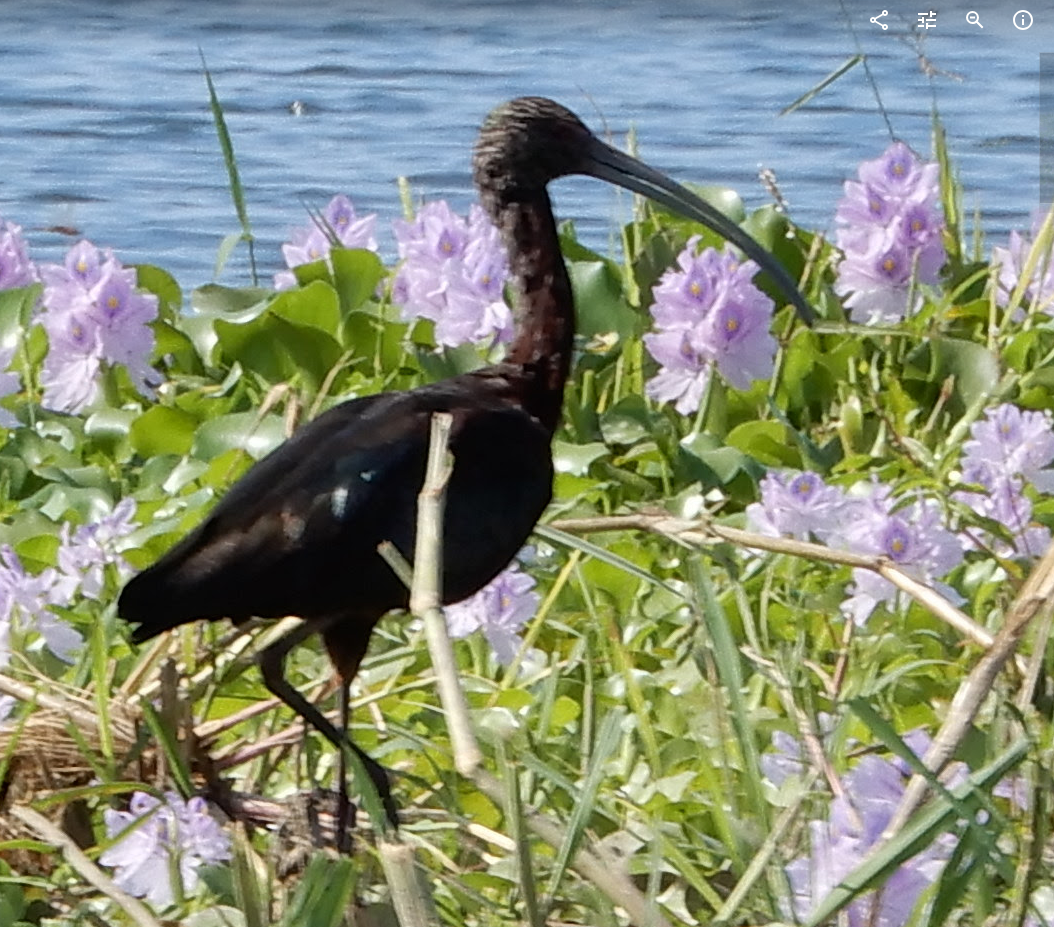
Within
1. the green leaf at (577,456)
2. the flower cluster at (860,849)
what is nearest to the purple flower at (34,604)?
the green leaf at (577,456)

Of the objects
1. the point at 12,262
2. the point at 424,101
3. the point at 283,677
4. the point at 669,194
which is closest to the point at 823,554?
the point at 283,677

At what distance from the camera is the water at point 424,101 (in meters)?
7.52

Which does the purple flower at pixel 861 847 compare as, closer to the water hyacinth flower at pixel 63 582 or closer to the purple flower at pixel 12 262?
the water hyacinth flower at pixel 63 582

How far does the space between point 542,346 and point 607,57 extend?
6.16 m

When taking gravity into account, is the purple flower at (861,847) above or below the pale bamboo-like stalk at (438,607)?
below

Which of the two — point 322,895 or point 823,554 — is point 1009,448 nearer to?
point 823,554

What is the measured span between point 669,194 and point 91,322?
0.97 m

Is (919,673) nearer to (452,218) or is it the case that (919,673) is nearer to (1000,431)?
(1000,431)

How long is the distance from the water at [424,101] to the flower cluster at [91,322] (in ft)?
6.96

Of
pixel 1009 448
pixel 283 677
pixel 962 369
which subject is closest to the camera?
pixel 283 677

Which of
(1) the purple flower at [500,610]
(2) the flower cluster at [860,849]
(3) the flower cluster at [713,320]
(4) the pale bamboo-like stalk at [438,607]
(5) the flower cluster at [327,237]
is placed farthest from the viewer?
(5) the flower cluster at [327,237]

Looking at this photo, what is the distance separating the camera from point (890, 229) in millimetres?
4496

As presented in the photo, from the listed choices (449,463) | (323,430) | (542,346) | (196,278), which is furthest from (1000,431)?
(196,278)

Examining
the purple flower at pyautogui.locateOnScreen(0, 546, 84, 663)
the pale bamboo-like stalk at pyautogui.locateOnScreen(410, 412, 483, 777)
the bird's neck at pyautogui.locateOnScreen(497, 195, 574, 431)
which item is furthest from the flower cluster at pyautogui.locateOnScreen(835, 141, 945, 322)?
the pale bamboo-like stalk at pyautogui.locateOnScreen(410, 412, 483, 777)
